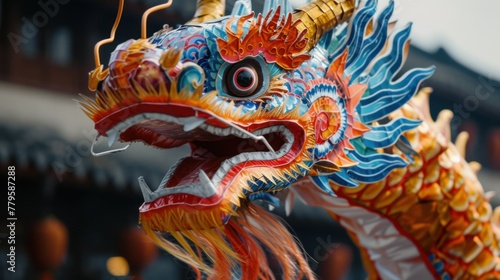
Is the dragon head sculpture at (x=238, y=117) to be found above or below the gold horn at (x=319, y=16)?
below

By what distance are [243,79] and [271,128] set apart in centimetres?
13

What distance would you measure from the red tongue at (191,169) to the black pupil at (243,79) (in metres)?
0.20

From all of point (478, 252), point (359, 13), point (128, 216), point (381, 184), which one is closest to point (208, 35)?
point (359, 13)

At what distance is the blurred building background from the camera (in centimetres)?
434

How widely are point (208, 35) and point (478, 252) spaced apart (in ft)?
4.13

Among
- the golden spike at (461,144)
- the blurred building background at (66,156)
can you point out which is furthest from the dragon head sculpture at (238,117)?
the blurred building background at (66,156)

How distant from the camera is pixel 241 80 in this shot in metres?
1.68

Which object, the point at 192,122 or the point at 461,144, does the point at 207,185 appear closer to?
the point at 192,122

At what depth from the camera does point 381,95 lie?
2.12m

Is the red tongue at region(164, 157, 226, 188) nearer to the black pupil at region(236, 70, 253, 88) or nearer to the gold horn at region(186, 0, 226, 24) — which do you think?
the black pupil at region(236, 70, 253, 88)

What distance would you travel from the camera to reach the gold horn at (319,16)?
185cm

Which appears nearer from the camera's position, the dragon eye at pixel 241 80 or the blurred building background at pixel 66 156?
the dragon eye at pixel 241 80

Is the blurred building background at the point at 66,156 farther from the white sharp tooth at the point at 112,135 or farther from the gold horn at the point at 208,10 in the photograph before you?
the white sharp tooth at the point at 112,135

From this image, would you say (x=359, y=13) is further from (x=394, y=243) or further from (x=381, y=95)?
(x=394, y=243)
